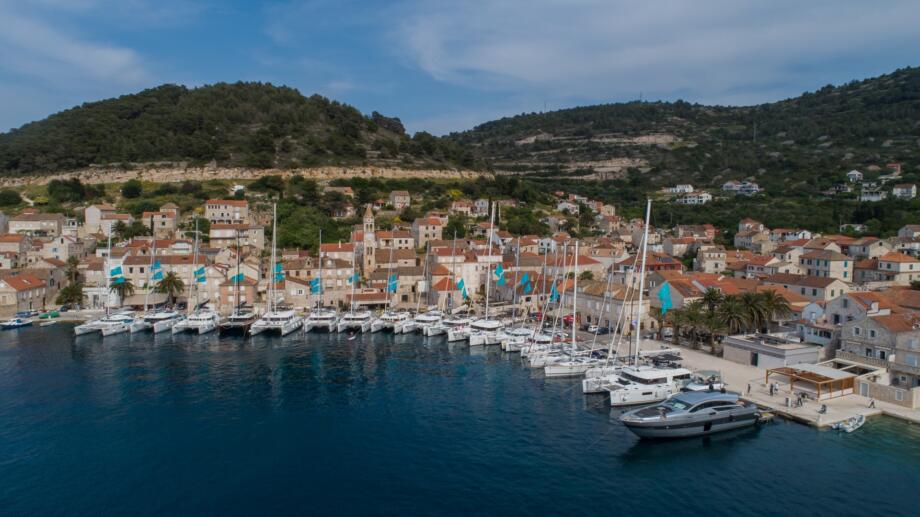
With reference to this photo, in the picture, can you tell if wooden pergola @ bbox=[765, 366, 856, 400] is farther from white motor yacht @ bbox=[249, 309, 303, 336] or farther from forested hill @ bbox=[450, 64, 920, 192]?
forested hill @ bbox=[450, 64, 920, 192]

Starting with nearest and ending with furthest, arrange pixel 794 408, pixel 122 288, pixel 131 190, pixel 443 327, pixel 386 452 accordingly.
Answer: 1. pixel 386 452
2. pixel 794 408
3. pixel 443 327
4. pixel 122 288
5. pixel 131 190

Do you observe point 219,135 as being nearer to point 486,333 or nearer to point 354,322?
point 354,322

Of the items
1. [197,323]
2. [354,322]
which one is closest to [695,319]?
[354,322]

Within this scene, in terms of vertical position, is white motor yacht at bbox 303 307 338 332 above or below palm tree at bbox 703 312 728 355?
below

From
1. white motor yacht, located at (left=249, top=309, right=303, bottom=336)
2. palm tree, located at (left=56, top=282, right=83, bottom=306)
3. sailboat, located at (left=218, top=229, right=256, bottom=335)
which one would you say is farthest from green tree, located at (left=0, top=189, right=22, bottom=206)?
white motor yacht, located at (left=249, top=309, right=303, bottom=336)

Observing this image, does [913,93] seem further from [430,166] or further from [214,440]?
[214,440]

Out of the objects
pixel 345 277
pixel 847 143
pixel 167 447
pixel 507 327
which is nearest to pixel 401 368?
pixel 507 327

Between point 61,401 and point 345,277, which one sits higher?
point 345,277
